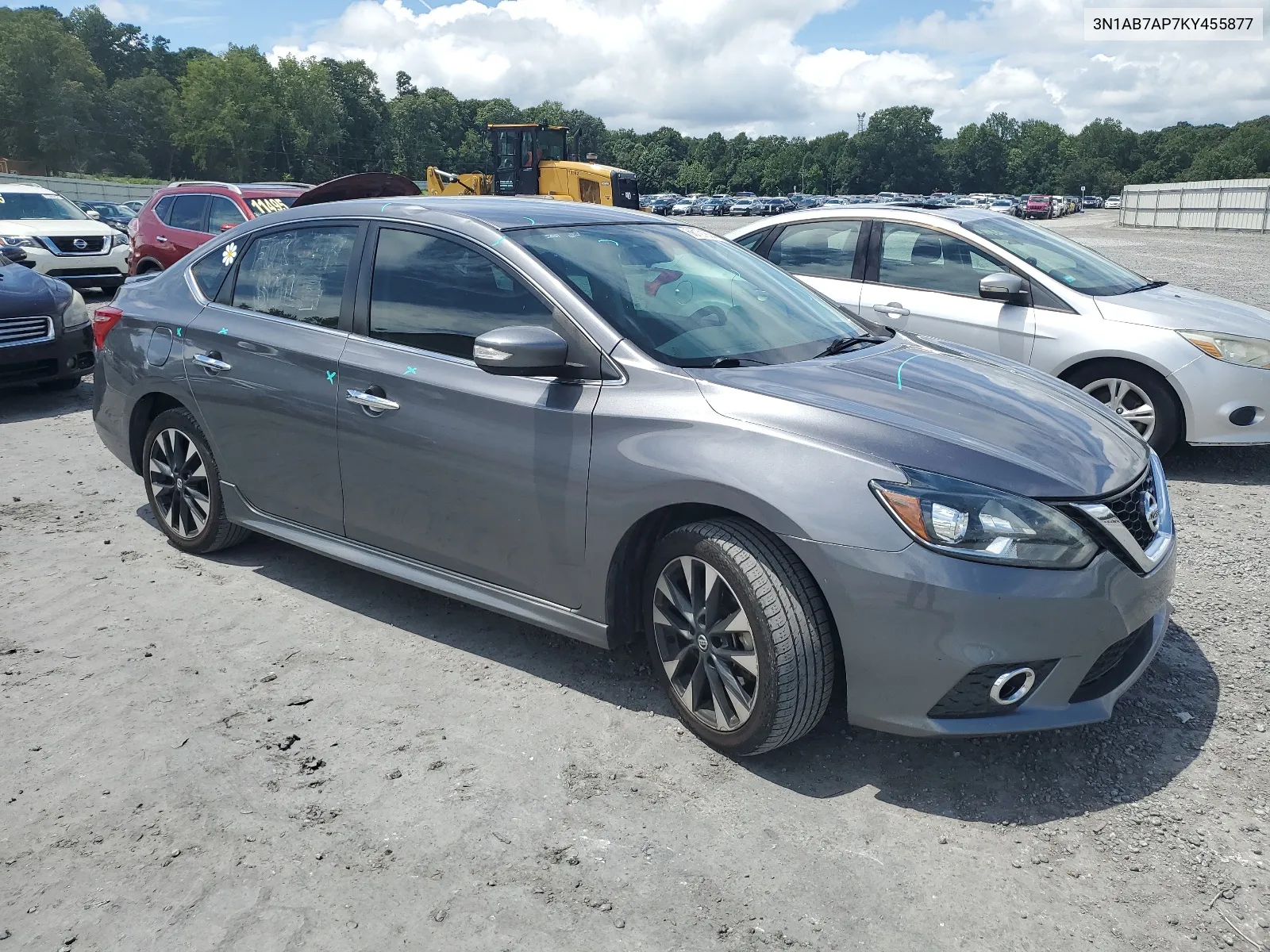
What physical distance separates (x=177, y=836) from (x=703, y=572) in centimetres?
171

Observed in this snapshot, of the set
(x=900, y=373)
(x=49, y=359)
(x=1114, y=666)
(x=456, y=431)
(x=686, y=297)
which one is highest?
(x=686, y=297)

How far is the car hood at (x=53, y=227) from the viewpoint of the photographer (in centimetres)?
1581

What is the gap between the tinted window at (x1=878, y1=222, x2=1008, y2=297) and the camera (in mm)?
6789

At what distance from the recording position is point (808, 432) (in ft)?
9.95

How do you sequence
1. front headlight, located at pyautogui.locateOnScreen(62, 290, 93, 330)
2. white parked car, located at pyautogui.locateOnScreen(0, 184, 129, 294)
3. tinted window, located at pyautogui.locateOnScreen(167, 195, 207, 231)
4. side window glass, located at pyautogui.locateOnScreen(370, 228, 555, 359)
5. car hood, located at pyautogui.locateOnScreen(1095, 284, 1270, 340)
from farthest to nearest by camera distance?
white parked car, located at pyautogui.locateOnScreen(0, 184, 129, 294) < tinted window, located at pyautogui.locateOnScreen(167, 195, 207, 231) < front headlight, located at pyautogui.locateOnScreen(62, 290, 93, 330) < car hood, located at pyautogui.locateOnScreen(1095, 284, 1270, 340) < side window glass, located at pyautogui.locateOnScreen(370, 228, 555, 359)

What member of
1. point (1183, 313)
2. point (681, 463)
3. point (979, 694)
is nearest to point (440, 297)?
point (681, 463)

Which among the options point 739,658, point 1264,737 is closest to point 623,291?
point 739,658

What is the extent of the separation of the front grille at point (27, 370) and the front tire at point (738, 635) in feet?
23.9

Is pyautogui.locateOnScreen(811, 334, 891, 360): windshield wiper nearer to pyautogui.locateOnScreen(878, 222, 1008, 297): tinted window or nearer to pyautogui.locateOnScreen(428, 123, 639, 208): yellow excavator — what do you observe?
pyautogui.locateOnScreen(878, 222, 1008, 297): tinted window

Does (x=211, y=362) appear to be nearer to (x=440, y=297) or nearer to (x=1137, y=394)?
(x=440, y=297)

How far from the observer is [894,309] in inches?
272

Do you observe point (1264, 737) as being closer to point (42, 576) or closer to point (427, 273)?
point (427, 273)

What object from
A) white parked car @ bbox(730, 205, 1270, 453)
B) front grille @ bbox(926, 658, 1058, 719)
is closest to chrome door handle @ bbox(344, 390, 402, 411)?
front grille @ bbox(926, 658, 1058, 719)

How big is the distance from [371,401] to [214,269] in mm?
1550
